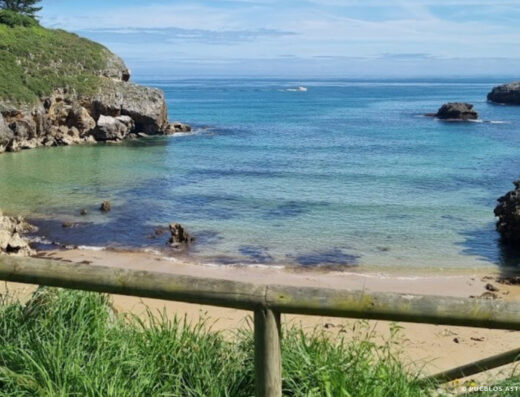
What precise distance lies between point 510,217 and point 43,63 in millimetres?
51532

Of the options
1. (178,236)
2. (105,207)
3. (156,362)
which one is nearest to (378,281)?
(178,236)

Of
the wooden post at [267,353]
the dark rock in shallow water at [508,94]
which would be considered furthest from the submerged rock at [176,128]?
the dark rock in shallow water at [508,94]

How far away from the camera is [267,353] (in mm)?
3955

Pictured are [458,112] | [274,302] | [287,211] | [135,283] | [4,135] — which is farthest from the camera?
[458,112]

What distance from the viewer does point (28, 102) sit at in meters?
51.8

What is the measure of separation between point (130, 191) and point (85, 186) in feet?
9.70

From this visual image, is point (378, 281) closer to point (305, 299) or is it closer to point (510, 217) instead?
point (510, 217)

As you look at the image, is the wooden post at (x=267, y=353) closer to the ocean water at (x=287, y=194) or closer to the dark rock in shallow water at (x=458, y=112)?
the ocean water at (x=287, y=194)

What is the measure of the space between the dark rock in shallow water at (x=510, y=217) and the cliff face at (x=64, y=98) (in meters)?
35.9

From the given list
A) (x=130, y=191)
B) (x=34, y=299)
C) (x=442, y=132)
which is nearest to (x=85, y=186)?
(x=130, y=191)

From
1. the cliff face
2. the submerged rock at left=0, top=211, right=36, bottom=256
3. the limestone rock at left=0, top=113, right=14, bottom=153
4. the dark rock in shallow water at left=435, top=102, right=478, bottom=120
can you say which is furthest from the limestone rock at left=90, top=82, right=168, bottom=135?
the dark rock in shallow water at left=435, top=102, right=478, bottom=120

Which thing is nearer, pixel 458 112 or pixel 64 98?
pixel 64 98

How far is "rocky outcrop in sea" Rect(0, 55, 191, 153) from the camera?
49812 millimetres

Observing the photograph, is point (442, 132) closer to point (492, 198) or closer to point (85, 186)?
point (492, 198)
